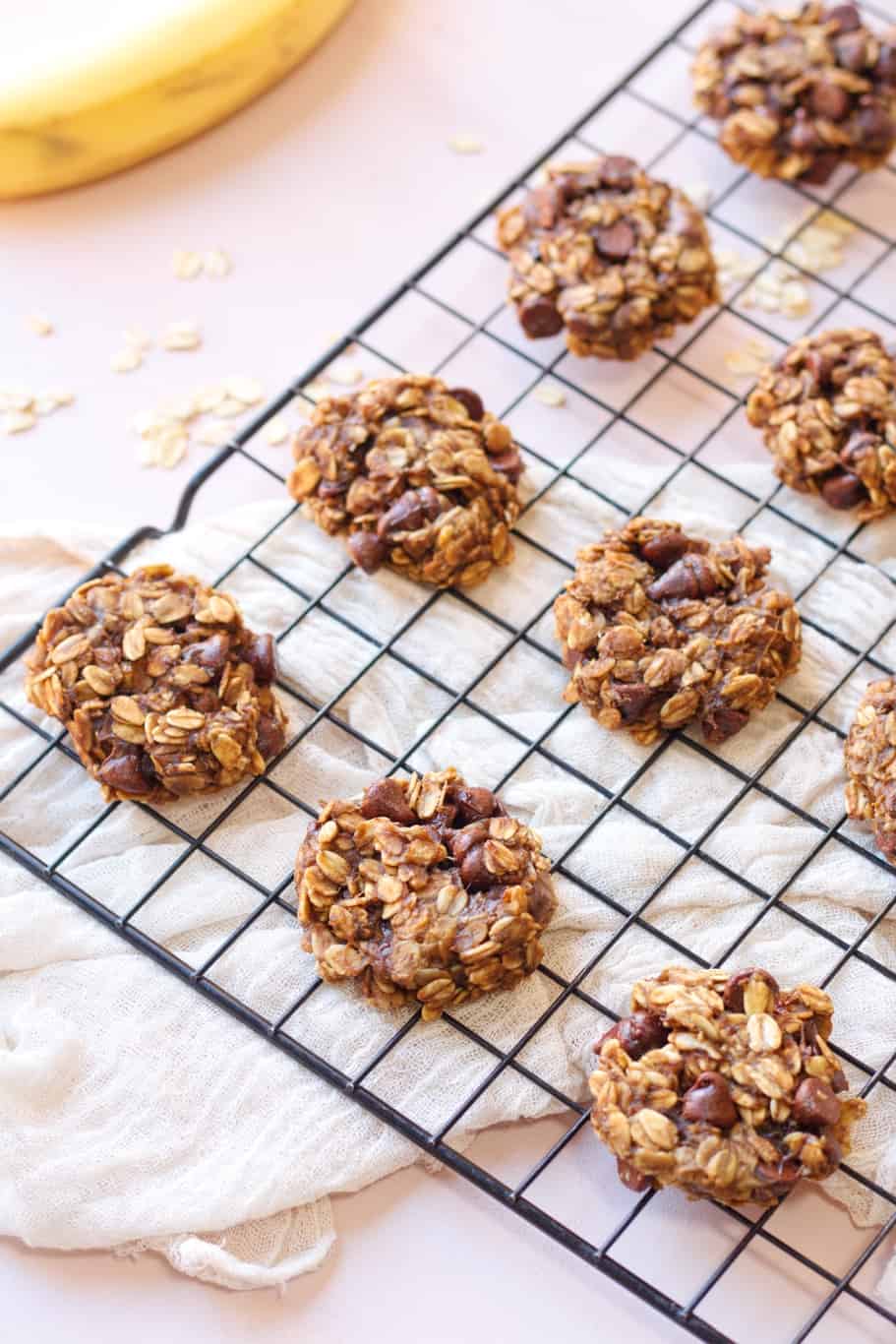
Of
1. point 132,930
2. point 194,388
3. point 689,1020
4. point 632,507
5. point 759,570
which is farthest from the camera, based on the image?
point 194,388

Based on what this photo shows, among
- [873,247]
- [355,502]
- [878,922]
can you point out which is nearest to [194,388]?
[355,502]

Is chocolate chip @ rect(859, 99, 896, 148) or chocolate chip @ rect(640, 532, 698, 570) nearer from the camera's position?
chocolate chip @ rect(640, 532, 698, 570)

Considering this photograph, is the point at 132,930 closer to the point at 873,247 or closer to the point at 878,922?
the point at 878,922

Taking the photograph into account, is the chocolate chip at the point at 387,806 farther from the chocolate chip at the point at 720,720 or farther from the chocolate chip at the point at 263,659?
the chocolate chip at the point at 720,720

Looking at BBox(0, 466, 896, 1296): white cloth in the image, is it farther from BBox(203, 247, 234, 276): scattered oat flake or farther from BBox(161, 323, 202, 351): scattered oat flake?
BBox(203, 247, 234, 276): scattered oat flake

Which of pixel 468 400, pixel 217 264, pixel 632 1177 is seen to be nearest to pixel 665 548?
pixel 468 400

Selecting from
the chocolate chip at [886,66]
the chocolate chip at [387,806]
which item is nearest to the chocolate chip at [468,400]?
the chocolate chip at [387,806]

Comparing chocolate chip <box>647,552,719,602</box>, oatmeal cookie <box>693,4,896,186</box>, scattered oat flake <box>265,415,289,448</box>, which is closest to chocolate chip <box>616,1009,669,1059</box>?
chocolate chip <box>647,552,719,602</box>
